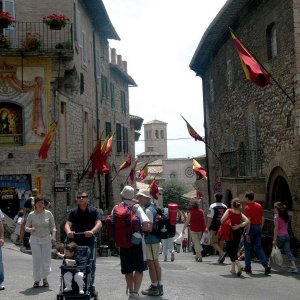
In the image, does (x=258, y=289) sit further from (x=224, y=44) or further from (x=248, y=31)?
(x=224, y=44)

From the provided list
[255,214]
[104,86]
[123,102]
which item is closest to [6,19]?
[104,86]

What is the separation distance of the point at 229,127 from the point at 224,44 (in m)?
3.63

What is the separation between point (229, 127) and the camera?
1000 inches

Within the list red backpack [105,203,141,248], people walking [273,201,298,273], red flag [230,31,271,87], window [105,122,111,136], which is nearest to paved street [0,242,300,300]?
people walking [273,201,298,273]

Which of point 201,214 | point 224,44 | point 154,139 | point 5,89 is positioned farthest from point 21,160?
point 154,139

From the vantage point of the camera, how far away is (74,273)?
8.00 meters

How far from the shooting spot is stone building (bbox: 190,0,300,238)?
1652 centimetres

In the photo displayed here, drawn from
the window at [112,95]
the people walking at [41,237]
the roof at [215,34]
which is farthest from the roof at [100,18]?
the people walking at [41,237]

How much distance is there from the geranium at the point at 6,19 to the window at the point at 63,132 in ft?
11.7

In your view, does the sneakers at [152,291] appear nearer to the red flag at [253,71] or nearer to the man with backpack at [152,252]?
the man with backpack at [152,252]

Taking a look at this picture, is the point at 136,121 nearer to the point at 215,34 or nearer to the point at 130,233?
the point at 215,34

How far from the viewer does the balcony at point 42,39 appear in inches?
795

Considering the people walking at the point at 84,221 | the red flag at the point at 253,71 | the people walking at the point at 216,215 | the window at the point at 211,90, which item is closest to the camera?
the people walking at the point at 84,221

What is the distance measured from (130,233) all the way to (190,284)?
2483mm
